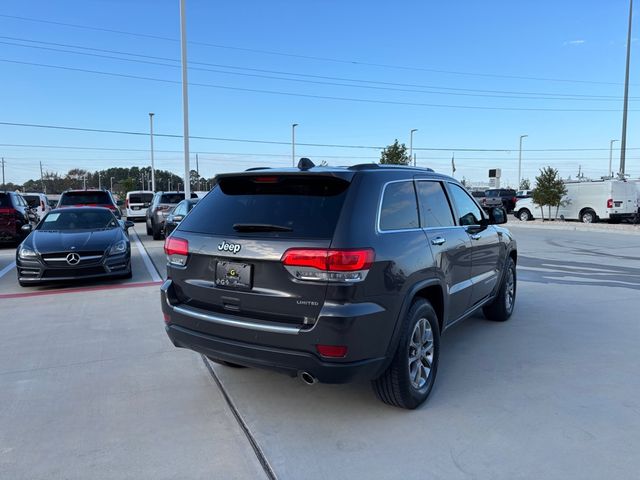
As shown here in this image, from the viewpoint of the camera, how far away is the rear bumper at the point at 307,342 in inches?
120

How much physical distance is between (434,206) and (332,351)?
6.16 feet

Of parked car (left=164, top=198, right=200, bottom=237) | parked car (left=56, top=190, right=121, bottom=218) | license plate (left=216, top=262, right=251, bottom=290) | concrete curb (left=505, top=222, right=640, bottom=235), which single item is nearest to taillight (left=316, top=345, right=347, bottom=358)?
license plate (left=216, top=262, right=251, bottom=290)

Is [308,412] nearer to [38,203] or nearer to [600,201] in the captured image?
[38,203]

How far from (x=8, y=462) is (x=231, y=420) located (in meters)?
1.36

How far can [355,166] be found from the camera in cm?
364

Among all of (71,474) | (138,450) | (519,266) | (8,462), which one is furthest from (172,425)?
(519,266)

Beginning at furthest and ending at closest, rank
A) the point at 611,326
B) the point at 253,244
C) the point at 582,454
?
the point at 611,326 → the point at 253,244 → the point at 582,454

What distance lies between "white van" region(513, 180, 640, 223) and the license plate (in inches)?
910

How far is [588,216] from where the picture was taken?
23.6 meters

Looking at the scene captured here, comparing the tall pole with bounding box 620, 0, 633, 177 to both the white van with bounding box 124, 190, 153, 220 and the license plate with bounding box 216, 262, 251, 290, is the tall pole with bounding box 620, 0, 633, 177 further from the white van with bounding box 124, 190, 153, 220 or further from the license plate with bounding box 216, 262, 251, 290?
the license plate with bounding box 216, 262, 251, 290

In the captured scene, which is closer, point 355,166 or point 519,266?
point 355,166

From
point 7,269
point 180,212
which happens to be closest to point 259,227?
point 7,269

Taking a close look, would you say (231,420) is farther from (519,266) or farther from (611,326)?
(519,266)

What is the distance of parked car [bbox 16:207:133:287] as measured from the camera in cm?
777
